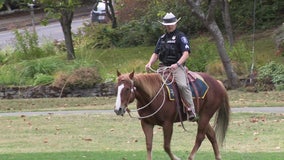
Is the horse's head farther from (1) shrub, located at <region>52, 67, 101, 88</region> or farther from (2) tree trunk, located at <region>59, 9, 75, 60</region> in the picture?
(2) tree trunk, located at <region>59, 9, 75, 60</region>

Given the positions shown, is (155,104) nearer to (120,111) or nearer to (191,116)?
(191,116)

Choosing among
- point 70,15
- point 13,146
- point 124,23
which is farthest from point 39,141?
point 124,23

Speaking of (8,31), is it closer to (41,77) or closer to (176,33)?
(41,77)

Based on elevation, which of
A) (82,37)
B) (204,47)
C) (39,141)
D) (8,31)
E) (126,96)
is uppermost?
(126,96)

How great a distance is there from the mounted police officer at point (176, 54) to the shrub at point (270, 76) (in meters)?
14.0

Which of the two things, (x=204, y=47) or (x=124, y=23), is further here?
(x=124, y=23)

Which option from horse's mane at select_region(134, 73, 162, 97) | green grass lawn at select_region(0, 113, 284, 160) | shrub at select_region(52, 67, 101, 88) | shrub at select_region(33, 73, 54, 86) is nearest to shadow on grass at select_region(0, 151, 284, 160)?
green grass lawn at select_region(0, 113, 284, 160)

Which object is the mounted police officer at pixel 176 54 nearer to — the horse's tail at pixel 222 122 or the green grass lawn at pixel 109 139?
the horse's tail at pixel 222 122

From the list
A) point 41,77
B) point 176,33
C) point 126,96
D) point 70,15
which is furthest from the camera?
point 70,15

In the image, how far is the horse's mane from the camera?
1038 centimetres

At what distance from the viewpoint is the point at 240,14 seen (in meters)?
34.5

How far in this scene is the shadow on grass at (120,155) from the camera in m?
11.6

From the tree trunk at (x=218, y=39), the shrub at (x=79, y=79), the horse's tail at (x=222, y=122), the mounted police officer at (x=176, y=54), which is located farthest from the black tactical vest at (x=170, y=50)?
the shrub at (x=79, y=79)

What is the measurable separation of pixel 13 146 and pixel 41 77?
12.6 meters
